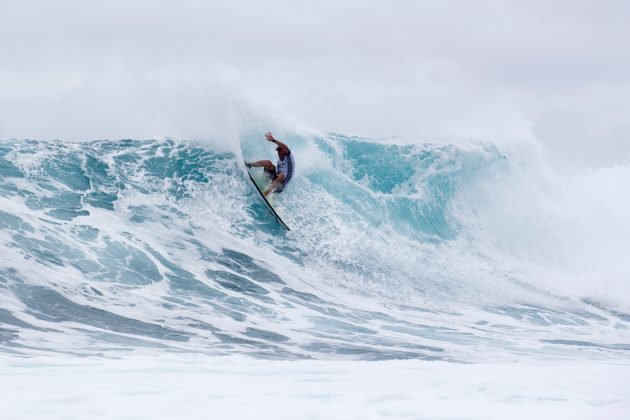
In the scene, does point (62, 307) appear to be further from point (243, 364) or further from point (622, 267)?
point (622, 267)

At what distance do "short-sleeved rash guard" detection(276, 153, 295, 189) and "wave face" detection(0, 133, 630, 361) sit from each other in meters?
0.43

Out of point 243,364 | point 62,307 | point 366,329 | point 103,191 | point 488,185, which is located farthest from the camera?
point 488,185

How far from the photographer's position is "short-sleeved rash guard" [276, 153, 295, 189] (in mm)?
19125

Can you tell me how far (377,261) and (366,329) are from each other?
422cm

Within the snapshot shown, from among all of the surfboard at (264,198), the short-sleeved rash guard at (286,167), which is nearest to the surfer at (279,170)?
the short-sleeved rash guard at (286,167)

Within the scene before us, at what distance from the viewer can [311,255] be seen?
1769 centimetres

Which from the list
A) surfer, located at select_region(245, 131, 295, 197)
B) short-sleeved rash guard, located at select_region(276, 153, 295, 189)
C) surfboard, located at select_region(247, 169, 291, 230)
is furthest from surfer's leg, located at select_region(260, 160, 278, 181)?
surfboard, located at select_region(247, 169, 291, 230)

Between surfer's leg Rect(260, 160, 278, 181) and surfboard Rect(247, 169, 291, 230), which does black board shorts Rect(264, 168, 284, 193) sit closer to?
surfer's leg Rect(260, 160, 278, 181)

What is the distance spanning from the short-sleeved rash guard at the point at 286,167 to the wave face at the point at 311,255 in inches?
16.9

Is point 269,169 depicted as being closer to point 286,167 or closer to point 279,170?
point 279,170

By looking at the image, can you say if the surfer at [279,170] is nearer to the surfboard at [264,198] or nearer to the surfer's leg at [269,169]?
the surfer's leg at [269,169]

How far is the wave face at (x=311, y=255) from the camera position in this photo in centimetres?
1309

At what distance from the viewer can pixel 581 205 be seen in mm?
24891

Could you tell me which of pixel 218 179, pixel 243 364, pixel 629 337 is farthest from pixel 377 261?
pixel 243 364
